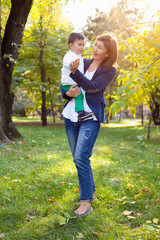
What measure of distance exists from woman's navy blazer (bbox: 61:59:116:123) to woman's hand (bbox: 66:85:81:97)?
84mm

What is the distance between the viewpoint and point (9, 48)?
25.1 feet

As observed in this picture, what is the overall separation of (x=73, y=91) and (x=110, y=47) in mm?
670

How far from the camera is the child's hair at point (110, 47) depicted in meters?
2.75

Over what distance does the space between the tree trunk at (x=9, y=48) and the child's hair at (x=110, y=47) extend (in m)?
4.99

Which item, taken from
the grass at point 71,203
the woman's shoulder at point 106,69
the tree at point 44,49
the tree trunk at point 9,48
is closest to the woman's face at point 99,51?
the woman's shoulder at point 106,69

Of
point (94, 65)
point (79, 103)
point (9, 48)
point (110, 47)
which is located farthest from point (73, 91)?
point (9, 48)

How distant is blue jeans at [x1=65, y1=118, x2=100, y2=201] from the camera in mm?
2762

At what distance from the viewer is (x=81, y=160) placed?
2.79 metres

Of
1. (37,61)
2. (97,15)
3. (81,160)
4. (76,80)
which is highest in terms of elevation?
(97,15)

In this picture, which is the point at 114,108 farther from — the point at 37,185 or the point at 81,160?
the point at 37,185

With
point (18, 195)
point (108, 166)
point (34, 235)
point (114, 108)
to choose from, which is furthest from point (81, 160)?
point (108, 166)

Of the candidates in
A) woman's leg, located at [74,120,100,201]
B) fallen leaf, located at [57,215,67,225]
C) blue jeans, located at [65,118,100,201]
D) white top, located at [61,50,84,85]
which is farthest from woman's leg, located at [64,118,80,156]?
fallen leaf, located at [57,215,67,225]

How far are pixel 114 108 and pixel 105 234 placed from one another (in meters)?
1.32

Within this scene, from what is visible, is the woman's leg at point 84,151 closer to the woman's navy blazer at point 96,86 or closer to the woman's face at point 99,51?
the woman's navy blazer at point 96,86
